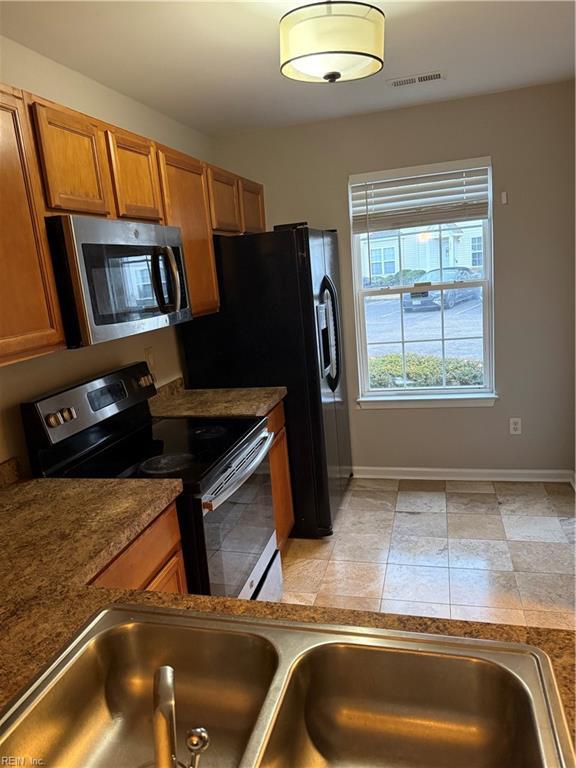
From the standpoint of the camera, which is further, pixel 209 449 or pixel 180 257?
pixel 180 257

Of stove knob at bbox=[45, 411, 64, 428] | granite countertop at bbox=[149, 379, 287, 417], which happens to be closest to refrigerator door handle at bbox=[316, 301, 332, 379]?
granite countertop at bbox=[149, 379, 287, 417]

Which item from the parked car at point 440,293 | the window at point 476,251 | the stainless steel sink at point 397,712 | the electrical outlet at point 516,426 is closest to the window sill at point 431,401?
the electrical outlet at point 516,426

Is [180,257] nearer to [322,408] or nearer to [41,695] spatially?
[322,408]

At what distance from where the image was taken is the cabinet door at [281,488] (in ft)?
8.94

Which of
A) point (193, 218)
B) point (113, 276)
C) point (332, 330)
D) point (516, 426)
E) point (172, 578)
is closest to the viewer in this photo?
point (172, 578)

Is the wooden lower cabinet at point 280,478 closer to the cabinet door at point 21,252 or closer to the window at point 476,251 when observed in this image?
the cabinet door at point 21,252

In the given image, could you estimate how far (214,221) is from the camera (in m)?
2.80

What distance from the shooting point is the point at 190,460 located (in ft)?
6.32

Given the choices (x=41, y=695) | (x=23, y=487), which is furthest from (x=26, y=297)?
(x=41, y=695)

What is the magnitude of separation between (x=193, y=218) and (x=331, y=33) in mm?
1063

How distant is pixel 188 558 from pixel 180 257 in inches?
49.5

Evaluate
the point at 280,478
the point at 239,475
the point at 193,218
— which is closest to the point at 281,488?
the point at 280,478

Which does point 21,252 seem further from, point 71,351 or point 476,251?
point 476,251

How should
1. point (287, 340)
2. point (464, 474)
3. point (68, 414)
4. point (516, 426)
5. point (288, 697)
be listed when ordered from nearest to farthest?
point (288, 697) → point (68, 414) → point (287, 340) → point (516, 426) → point (464, 474)
